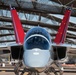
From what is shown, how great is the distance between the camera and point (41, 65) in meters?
9.91

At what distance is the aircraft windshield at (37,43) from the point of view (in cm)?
1083

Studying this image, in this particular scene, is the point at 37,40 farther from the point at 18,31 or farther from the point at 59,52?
the point at 18,31

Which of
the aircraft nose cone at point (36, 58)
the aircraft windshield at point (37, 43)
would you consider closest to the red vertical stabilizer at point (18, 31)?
the aircraft windshield at point (37, 43)

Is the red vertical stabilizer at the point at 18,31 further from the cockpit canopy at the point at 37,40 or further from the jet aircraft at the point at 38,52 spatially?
the cockpit canopy at the point at 37,40

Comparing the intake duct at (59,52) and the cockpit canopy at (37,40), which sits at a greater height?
the cockpit canopy at (37,40)

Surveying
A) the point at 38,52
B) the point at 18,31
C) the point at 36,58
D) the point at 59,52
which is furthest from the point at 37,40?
the point at 18,31

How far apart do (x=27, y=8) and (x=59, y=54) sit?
2659 cm

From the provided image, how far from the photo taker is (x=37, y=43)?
428 inches

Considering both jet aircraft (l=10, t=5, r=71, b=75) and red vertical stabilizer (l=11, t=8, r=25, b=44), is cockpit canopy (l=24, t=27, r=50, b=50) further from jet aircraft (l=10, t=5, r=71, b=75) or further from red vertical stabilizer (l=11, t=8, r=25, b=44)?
red vertical stabilizer (l=11, t=8, r=25, b=44)

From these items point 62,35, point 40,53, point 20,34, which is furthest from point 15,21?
point 40,53

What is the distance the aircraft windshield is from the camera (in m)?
10.8

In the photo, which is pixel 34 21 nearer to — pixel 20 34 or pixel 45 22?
pixel 45 22

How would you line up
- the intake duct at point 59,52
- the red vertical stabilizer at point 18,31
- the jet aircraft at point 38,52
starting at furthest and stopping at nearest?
the red vertical stabilizer at point 18,31
the intake duct at point 59,52
the jet aircraft at point 38,52

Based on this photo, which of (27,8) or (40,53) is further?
(27,8)
